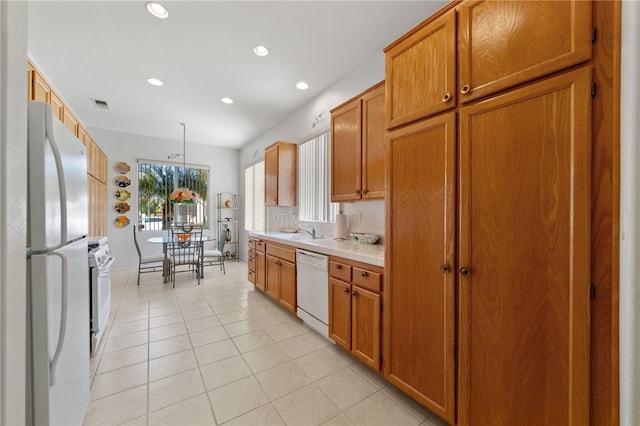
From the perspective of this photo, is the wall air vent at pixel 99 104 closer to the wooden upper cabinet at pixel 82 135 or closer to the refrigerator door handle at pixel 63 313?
the wooden upper cabinet at pixel 82 135

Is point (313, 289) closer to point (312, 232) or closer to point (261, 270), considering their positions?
point (312, 232)

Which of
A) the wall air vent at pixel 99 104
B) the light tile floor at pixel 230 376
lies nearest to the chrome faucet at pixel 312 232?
the light tile floor at pixel 230 376

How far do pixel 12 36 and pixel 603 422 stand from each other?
2233 millimetres

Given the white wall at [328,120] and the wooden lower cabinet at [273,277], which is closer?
the white wall at [328,120]

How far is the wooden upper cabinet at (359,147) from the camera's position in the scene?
88.6 inches

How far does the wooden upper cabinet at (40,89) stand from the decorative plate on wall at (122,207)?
10.9 feet

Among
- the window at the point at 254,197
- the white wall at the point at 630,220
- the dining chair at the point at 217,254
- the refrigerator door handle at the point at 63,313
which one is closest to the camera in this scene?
the white wall at the point at 630,220

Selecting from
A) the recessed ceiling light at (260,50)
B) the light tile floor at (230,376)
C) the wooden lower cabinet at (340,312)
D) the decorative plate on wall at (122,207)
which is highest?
the recessed ceiling light at (260,50)

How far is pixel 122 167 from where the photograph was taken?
5344 millimetres

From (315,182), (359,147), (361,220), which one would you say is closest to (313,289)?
(361,220)

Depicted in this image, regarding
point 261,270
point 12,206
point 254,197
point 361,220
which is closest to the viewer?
point 12,206

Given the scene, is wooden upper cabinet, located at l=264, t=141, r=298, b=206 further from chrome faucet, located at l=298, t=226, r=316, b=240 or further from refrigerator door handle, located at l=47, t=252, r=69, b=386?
refrigerator door handle, located at l=47, t=252, r=69, b=386

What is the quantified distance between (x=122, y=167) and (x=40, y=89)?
11.2ft

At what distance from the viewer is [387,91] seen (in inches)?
67.1
